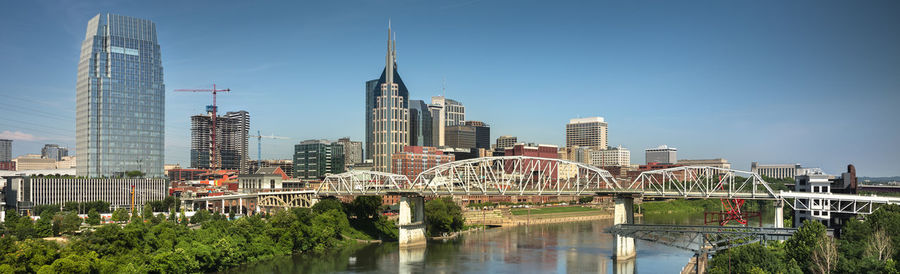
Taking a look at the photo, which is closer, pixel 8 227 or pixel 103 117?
pixel 8 227

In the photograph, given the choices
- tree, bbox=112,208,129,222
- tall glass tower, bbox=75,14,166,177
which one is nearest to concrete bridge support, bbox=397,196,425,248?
tree, bbox=112,208,129,222

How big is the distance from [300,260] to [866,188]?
341 feet

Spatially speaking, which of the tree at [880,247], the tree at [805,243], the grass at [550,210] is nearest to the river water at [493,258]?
the tree at [805,243]

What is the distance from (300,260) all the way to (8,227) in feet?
96.0

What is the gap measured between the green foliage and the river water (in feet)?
11.8

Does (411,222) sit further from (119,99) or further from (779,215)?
(119,99)

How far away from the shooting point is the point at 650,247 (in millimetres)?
87938

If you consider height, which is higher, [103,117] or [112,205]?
[103,117]

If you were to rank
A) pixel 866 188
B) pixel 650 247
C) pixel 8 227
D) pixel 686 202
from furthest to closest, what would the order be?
pixel 686 202 < pixel 866 188 < pixel 650 247 < pixel 8 227

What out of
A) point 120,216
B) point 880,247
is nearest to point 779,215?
point 880,247

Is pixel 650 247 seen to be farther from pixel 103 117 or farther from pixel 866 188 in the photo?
pixel 103 117

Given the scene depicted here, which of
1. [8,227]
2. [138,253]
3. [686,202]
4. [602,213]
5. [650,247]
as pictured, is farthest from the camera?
[686,202]

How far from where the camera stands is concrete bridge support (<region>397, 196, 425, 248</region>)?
95.2 meters

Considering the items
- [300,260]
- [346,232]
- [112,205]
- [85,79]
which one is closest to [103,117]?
[85,79]
